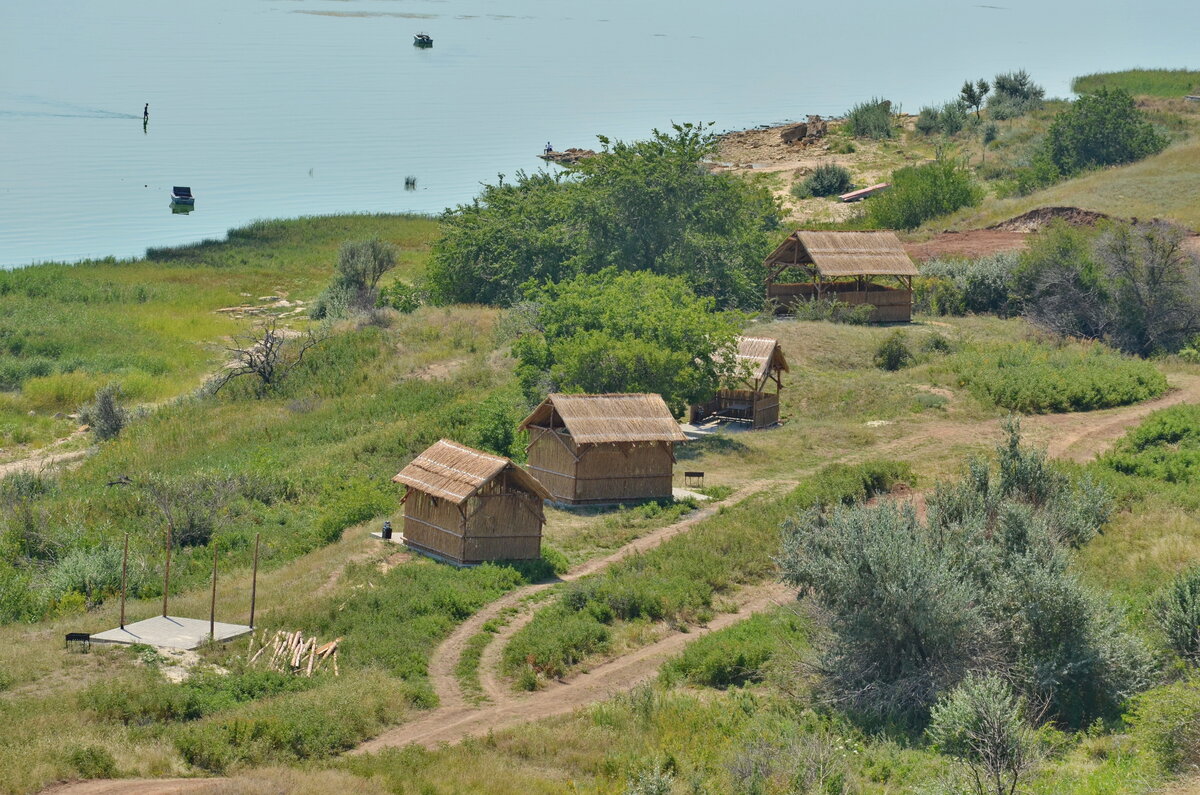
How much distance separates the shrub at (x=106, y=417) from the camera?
4659 centimetres

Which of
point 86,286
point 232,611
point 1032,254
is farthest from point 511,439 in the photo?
point 86,286

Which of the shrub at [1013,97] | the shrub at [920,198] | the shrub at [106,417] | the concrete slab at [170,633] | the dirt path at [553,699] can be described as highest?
the shrub at [1013,97]

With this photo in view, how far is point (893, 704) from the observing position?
22.0 metres

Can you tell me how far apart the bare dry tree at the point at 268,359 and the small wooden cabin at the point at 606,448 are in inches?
738

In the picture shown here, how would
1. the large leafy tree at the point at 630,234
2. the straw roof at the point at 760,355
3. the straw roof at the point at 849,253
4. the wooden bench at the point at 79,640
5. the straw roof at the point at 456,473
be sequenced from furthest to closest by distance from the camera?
the large leafy tree at the point at 630,234 < the straw roof at the point at 849,253 < the straw roof at the point at 760,355 < the straw roof at the point at 456,473 < the wooden bench at the point at 79,640

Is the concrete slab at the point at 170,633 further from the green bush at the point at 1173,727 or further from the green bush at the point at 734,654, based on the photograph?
the green bush at the point at 1173,727

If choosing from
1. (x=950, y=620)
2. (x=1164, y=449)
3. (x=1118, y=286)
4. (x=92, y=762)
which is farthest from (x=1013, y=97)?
(x=92, y=762)

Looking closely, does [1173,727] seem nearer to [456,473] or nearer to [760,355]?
[456,473]

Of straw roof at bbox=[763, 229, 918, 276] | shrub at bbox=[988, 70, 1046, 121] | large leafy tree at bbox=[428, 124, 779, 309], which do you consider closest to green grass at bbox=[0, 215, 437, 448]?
large leafy tree at bbox=[428, 124, 779, 309]

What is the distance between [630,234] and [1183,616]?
123 ft

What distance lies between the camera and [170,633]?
2520cm

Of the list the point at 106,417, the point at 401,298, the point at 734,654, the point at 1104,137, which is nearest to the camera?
the point at 734,654

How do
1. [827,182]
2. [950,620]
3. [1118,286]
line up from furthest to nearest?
[827,182]
[1118,286]
[950,620]

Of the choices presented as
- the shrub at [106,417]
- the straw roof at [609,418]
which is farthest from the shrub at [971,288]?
the shrub at [106,417]
